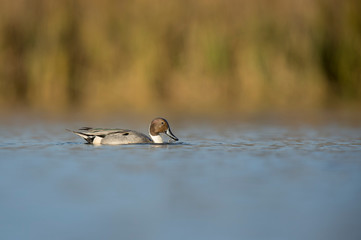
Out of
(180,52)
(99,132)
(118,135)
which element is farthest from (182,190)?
(180,52)

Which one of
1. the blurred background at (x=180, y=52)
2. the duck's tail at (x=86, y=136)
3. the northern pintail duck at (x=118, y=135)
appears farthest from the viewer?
the blurred background at (x=180, y=52)

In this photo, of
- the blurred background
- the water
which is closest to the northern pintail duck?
the water

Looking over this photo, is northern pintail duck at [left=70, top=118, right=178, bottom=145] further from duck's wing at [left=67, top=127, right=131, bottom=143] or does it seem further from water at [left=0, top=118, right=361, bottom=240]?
water at [left=0, top=118, right=361, bottom=240]

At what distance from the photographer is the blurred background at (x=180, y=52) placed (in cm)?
3272

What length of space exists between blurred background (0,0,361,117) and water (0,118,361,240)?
63.7 ft

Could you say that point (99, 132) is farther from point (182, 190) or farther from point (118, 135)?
point (182, 190)

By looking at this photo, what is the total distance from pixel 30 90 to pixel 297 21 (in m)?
13.4

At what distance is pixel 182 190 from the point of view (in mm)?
7809

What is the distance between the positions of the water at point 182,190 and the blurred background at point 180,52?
19425mm

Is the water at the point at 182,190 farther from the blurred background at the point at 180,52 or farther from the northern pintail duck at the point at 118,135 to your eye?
the blurred background at the point at 180,52

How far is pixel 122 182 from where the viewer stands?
8352 mm

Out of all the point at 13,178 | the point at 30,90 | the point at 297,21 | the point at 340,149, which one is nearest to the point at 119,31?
the point at 30,90

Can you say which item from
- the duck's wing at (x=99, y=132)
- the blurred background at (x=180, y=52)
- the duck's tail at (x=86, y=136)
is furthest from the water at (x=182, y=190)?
the blurred background at (x=180, y=52)

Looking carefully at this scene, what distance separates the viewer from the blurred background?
32.7 meters
